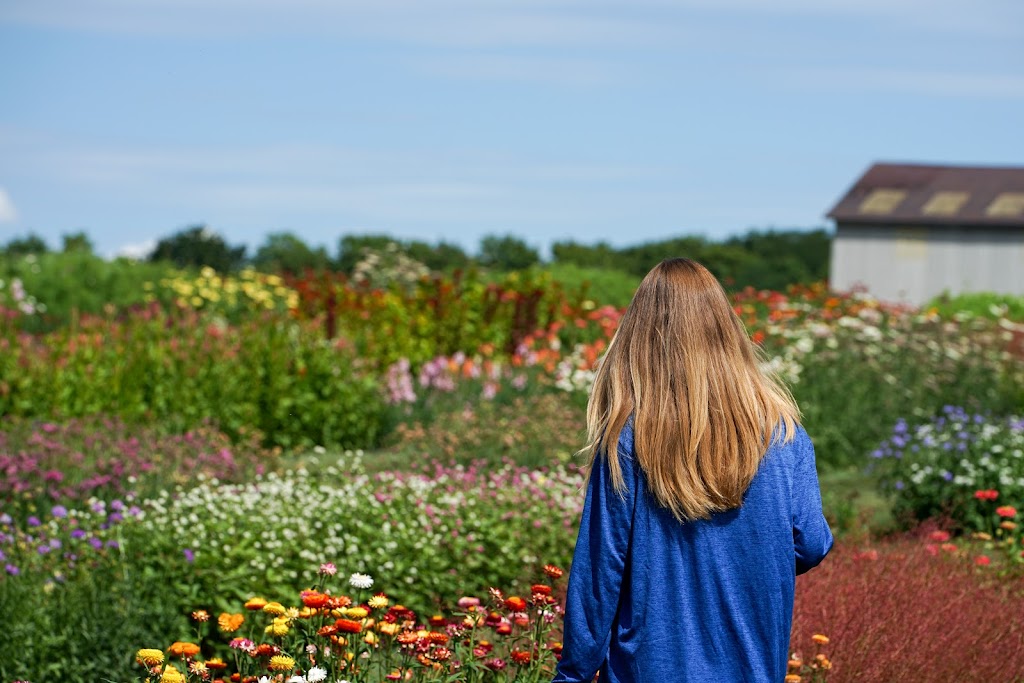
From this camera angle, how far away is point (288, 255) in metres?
27.8

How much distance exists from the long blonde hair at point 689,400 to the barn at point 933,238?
28872mm

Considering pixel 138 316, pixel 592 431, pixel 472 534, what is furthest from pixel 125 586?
pixel 138 316

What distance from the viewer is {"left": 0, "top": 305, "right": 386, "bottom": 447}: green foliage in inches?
376

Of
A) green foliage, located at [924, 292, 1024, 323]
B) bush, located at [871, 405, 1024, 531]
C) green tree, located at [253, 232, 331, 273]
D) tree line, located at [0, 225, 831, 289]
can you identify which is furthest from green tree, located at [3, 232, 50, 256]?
bush, located at [871, 405, 1024, 531]

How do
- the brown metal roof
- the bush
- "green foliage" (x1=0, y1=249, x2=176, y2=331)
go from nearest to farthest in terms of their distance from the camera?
the bush → "green foliage" (x1=0, y1=249, x2=176, y2=331) → the brown metal roof

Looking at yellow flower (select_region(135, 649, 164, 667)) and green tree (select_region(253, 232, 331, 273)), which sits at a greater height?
green tree (select_region(253, 232, 331, 273))

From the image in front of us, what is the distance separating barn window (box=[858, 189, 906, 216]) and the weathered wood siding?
56 cm

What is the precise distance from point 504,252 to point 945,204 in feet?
41.6

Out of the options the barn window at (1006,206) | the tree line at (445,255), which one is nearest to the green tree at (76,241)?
the tree line at (445,255)

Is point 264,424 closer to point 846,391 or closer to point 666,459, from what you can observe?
point 846,391

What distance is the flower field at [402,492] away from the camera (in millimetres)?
3990

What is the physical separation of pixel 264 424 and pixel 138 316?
98.2 inches

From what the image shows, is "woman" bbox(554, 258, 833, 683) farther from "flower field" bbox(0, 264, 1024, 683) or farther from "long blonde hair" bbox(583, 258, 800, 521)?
"flower field" bbox(0, 264, 1024, 683)

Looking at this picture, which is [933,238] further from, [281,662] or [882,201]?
[281,662]
